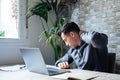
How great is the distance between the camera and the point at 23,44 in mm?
3275

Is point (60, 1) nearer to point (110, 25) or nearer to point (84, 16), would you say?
point (84, 16)

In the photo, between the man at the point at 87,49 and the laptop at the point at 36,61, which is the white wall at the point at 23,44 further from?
the laptop at the point at 36,61

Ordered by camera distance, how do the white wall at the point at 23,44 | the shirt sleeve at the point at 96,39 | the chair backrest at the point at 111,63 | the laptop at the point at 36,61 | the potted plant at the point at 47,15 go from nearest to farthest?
the laptop at the point at 36,61, the shirt sleeve at the point at 96,39, the chair backrest at the point at 111,63, the white wall at the point at 23,44, the potted plant at the point at 47,15


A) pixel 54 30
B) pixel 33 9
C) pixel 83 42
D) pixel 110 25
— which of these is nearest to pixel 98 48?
pixel 83 42

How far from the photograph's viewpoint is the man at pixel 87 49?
2.15 metres

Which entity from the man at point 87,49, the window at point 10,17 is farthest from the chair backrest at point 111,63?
the window at point 10,17

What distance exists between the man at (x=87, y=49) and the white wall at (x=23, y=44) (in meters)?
1.08

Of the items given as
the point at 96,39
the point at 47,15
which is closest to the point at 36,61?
the point at 96,39

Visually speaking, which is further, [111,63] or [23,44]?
[23,44]

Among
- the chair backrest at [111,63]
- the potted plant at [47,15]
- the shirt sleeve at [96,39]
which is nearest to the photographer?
the shirt sleeve at [96,39]

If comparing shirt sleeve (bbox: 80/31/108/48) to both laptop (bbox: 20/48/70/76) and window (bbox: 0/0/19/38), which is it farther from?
window (bbox: 0/0/19/38)

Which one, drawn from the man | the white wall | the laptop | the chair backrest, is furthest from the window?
the chair backrest

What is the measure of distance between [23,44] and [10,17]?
1.56 feet

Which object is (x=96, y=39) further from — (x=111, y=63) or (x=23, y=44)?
(x=23, y=44)
